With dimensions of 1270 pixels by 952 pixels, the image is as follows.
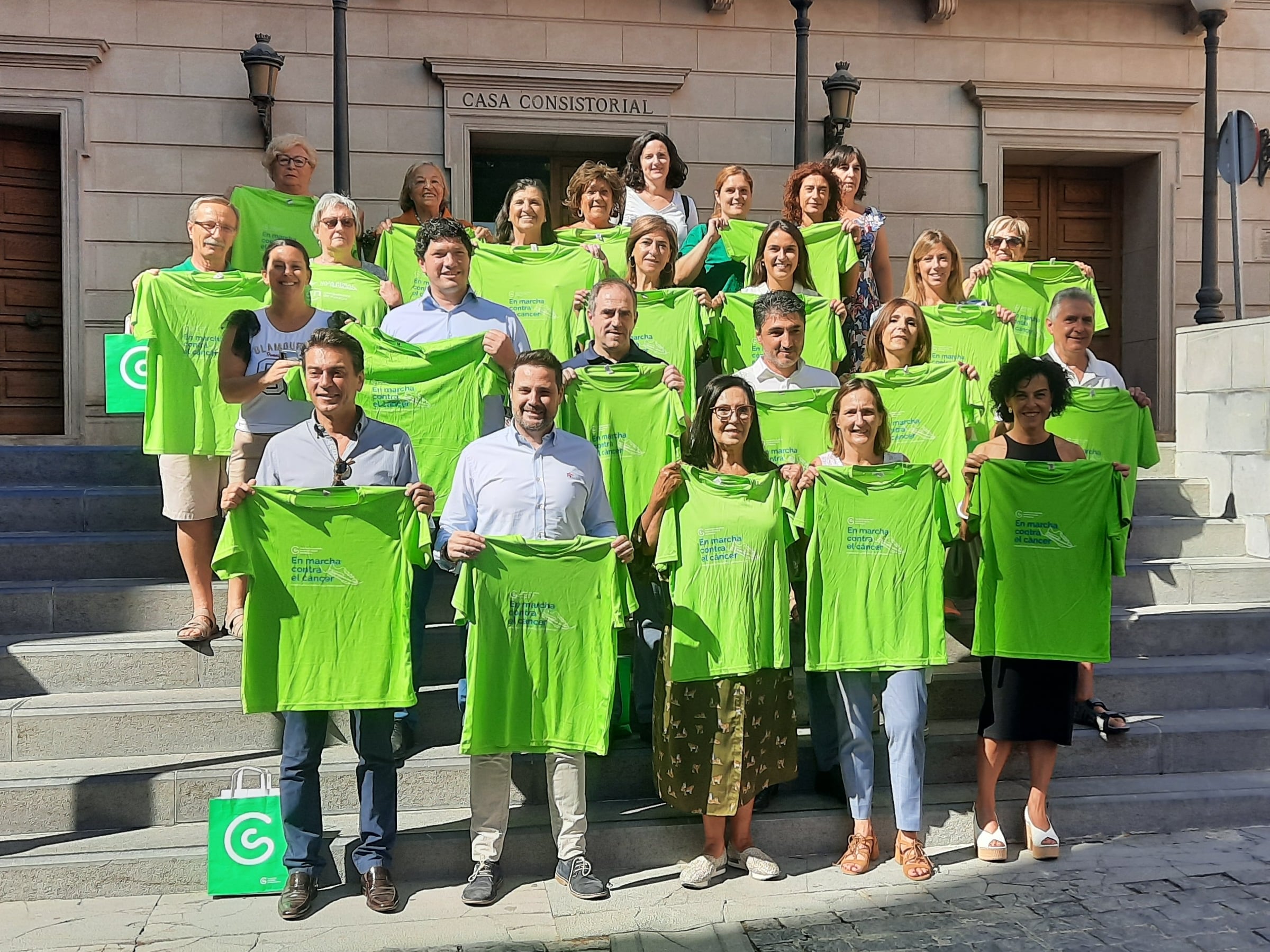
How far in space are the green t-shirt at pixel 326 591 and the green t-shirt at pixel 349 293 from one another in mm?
1882

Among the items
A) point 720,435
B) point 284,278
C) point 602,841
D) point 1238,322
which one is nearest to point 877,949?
point 602,841

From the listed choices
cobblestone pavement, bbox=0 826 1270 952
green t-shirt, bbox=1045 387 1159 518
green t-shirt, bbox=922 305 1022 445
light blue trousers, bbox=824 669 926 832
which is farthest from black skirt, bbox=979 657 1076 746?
green t-shirt, bbox=922 305 1022 445

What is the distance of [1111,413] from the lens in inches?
252

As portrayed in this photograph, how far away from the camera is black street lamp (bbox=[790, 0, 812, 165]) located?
33.7 ft

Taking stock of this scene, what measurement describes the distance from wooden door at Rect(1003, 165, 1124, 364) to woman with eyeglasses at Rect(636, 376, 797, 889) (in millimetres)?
8482

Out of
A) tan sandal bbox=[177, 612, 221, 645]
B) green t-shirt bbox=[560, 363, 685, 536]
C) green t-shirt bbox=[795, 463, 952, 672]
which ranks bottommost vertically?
tan sandal bbox=[177, 612, 221, 645]

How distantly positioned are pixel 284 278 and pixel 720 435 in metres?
2.24

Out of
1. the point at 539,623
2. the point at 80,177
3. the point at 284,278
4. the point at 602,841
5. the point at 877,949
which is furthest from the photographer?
the point at 80,177

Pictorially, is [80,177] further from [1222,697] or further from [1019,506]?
[1222,697]

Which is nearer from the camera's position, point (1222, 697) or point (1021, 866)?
point (1021, 866)

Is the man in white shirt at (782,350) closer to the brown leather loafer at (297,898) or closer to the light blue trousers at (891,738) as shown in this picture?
the light blue trousers at (891,738)

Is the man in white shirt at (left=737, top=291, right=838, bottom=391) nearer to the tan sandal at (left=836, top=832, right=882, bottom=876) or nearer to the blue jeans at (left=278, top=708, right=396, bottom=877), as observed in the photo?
the tan sandal at (left=836, top=832, right=882, bottom=876)

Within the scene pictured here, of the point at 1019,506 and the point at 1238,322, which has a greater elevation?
the point at 1238,322

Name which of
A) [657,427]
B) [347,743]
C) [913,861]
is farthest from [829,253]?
[347,743]
